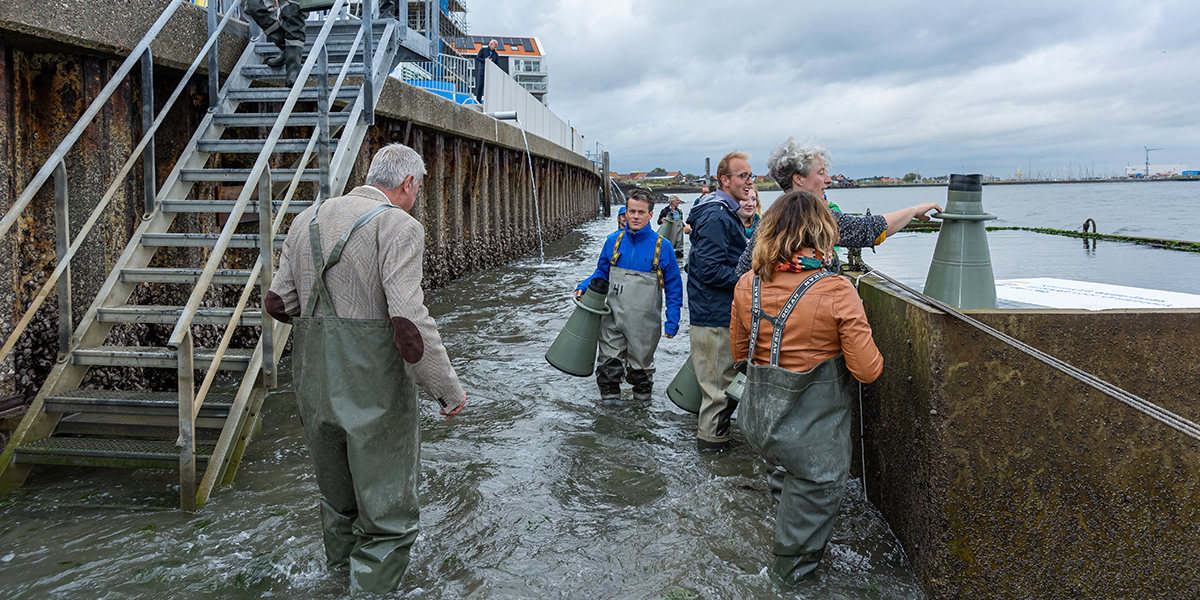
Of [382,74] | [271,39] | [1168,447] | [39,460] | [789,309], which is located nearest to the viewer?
[1168,447]

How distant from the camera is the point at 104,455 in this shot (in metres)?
4.13

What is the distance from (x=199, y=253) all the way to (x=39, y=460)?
2421 millimetres

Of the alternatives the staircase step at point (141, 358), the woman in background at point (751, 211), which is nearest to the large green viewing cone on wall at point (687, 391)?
the woman in background at point (751, 211)

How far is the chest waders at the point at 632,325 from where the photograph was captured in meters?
5.71

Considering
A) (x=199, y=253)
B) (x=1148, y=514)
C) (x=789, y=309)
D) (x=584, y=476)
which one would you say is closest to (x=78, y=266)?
(x=199, y=253)

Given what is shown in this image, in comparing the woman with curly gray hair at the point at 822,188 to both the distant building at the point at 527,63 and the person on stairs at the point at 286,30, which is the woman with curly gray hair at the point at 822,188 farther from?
the distant building at the point at 527,63

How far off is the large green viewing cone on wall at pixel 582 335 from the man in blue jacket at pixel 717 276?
3.52ft

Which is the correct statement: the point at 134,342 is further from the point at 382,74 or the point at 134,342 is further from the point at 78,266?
the point at 382,74

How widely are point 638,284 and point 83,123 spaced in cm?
357

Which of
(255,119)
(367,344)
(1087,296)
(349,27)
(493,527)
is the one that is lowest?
(493,527)

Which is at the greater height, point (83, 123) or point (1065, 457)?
point (83, 123)

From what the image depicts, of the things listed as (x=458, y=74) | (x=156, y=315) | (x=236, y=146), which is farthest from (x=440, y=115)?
(x=458, y=74)

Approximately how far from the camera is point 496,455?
517 cm

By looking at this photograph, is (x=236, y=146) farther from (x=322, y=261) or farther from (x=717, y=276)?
(x=717, y=276)
